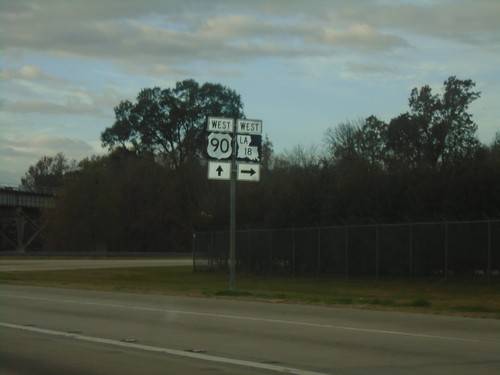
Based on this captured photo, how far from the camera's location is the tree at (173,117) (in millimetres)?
105250

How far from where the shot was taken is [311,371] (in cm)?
1083

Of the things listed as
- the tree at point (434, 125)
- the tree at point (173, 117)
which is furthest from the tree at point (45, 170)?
the tree at point (434, 125)

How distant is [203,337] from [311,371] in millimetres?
4291

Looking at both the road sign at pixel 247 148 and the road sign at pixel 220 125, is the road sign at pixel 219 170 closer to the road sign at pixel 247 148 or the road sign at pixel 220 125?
the road sign at pixel 247 148

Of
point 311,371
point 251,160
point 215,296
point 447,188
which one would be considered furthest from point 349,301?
point 447,188

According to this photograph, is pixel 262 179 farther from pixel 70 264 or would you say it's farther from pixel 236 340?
pixel 236 340

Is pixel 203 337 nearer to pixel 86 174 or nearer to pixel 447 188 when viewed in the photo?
pixel 447 188

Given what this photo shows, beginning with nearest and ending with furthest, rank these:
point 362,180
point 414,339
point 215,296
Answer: point 414,339 < point 215,296 < point 362,180

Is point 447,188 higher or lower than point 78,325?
higher

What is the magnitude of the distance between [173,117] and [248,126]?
77702 millimetres

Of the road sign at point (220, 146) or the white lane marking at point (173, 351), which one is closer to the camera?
the white lane marking at point (173, 351)

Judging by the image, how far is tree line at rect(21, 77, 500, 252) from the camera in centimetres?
4119

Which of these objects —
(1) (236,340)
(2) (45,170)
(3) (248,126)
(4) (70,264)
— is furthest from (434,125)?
(2) (45,170)

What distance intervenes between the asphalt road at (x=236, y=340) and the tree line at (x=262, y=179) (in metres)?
19.2
